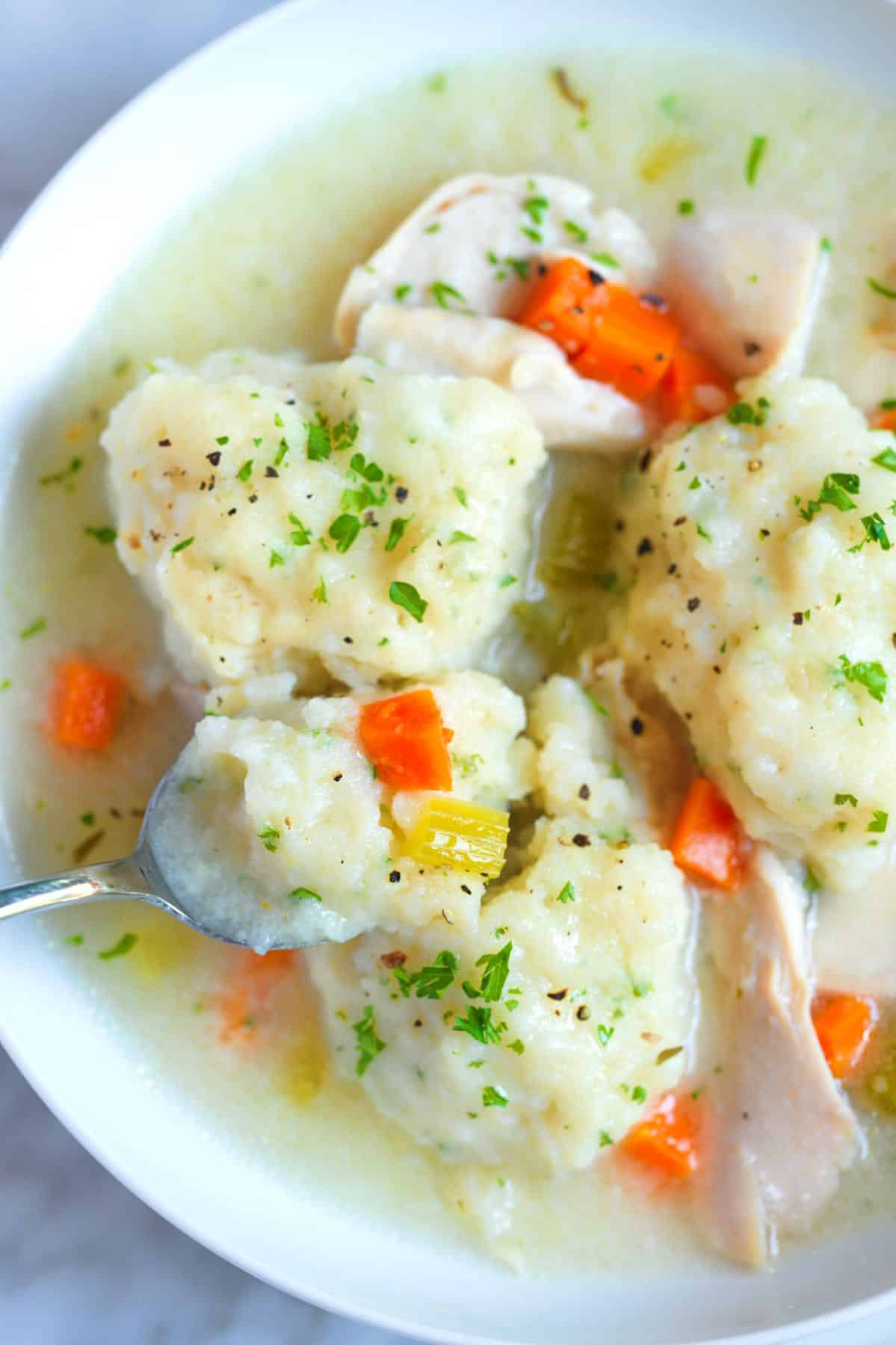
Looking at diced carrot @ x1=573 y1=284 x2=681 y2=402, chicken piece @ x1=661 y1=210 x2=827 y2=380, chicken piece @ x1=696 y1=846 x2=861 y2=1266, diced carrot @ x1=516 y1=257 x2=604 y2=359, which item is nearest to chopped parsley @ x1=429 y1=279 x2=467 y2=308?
diced carrot @ x1=516 y1=257 x2=604 y2=359

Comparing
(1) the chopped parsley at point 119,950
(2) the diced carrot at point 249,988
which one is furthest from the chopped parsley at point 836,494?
(1) the chopped parsley at point 119,950

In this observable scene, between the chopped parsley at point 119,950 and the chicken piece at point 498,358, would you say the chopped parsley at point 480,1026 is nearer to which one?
the chopped parsley at point 119,950

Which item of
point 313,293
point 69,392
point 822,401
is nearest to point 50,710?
point 69,392

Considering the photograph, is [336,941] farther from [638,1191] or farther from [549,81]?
[549,81]

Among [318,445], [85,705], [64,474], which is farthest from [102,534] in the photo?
[318,445]

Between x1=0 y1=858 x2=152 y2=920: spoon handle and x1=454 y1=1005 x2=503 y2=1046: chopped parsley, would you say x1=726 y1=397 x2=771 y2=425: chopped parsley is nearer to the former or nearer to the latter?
x1=454 y1=1005 x2=503 y2=1046: chopped parsley

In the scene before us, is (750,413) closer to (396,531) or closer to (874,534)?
(874,534)
